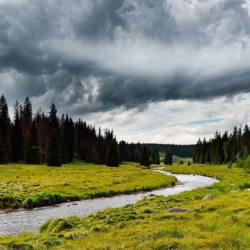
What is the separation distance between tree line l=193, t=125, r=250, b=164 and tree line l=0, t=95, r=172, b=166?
37320mm

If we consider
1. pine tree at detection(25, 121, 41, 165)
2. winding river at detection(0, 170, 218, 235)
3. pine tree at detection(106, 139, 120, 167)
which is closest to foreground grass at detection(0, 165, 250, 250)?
winding river at detection(0, 170, 218, 235)

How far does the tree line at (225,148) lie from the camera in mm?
114731

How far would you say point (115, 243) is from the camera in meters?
11.0

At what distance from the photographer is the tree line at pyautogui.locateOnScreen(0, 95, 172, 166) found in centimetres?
7806

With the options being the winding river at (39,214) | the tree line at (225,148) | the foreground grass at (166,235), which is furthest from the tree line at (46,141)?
the foreground grass at (166,235)

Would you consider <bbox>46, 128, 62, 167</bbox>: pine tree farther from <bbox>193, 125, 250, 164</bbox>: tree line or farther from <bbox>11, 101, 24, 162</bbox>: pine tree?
<bbox>193, 125, 250, 164</bbox>: tree line

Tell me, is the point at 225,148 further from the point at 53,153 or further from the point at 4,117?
the point at 4,117

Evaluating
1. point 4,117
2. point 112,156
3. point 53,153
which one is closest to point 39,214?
point 53,153

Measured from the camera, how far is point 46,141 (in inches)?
3935

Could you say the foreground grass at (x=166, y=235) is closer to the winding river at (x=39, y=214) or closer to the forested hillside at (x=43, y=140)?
the winding river at (x=39, y=214)

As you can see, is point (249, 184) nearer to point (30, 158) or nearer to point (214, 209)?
point (214, 209)

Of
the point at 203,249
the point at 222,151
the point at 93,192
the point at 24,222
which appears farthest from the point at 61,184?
the point at 222,151

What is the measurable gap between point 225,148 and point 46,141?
270 ft

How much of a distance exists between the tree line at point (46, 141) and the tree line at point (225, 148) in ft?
122
